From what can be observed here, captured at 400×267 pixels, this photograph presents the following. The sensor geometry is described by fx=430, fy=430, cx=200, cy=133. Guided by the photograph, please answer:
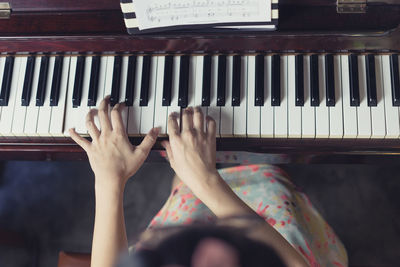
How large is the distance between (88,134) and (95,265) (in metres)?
0.43

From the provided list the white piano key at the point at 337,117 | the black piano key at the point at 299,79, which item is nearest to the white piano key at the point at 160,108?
the black piano key at the point at 299,79

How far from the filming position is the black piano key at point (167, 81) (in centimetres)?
143

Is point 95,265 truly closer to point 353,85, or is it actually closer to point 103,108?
point 103,108

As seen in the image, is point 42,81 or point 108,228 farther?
point 42,81

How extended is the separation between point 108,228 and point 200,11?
716mm

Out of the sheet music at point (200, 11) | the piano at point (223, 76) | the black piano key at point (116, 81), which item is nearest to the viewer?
the sheet music at point (200, 11)

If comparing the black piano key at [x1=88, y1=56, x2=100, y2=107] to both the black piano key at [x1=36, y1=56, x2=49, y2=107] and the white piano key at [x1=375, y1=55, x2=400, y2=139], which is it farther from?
the white piano key at [x1=375, y1=55, x2=400, y2=139]

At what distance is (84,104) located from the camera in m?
1.46

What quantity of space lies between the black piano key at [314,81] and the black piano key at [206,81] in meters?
0.34

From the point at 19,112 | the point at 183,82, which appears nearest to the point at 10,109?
the point at 19,112

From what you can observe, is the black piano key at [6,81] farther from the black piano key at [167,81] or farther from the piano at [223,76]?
the black piano key at [167,81]

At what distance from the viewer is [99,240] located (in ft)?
4.37

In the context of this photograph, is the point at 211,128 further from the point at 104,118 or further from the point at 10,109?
the point at 10,109

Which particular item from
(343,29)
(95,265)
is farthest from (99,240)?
(343,29)
